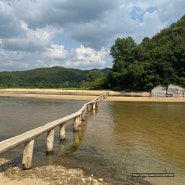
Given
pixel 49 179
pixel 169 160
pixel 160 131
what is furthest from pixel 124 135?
pixel 49 179

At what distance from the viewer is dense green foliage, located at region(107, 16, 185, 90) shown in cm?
6272

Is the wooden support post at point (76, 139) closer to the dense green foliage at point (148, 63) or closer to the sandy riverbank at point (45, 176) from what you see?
the sandy riverbank at point (45, 176)

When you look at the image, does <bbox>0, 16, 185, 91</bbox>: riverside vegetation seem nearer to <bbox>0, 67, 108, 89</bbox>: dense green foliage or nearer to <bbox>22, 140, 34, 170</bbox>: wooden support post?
<bbox>22, 140, 34, 170</bbox>: wooden support post

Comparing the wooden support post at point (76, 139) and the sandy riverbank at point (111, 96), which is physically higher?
the sandy riverbank at point (111, 96)

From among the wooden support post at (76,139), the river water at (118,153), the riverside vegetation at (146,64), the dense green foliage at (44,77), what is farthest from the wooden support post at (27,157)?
the dense green foliage at (44,77)

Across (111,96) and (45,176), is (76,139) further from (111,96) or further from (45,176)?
(111,96)

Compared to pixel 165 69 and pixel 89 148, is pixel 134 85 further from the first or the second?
pixel 89 148

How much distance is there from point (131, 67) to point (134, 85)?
16.2 feet

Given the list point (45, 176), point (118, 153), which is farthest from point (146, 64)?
point (45, 176)

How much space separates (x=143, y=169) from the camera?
→ 8.62m

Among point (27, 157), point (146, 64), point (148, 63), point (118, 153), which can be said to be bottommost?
point (118, 153)

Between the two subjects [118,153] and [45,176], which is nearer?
[45,176]

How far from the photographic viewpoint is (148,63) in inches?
2603

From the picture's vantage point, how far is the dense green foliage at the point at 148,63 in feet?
206
